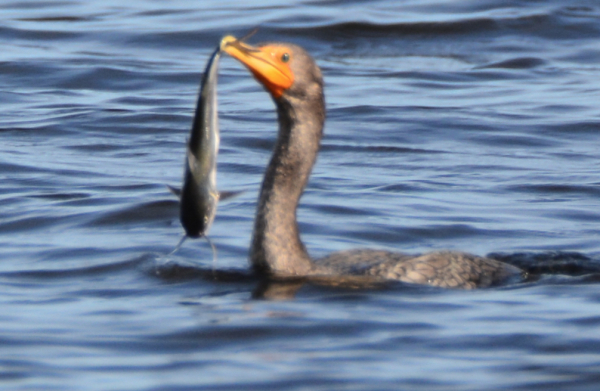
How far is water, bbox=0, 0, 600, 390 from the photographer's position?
5.64 m

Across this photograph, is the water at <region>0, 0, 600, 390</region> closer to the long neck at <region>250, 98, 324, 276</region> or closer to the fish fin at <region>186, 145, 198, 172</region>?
the long neck at <region>250, 98, 324, 276</region>

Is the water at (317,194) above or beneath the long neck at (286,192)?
beneath

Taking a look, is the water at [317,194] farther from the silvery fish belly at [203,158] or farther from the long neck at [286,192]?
the silvery fish belly at [203,158]

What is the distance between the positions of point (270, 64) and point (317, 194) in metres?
3.96

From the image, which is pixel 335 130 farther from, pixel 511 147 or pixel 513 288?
pixel 513 288

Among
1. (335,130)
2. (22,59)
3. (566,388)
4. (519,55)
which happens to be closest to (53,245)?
(566,388)

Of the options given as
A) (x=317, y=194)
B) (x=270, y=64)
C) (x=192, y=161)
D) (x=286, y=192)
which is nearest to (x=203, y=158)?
(x=192, y=161)

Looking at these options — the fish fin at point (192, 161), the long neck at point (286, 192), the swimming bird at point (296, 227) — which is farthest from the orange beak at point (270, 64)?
the fish fin at point (192, 161)

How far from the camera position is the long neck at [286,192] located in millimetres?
6949

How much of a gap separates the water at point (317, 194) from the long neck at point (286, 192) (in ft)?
0.67

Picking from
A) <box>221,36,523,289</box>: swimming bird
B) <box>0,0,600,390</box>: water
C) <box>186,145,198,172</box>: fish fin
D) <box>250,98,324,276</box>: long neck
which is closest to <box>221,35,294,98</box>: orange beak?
<box>221,36,523,289</box>: swimming bird

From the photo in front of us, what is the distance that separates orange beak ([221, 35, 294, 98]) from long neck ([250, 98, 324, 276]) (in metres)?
0.26

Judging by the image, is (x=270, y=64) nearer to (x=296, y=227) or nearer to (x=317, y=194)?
(x=296, y=227)

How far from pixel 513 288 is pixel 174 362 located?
100 inches
